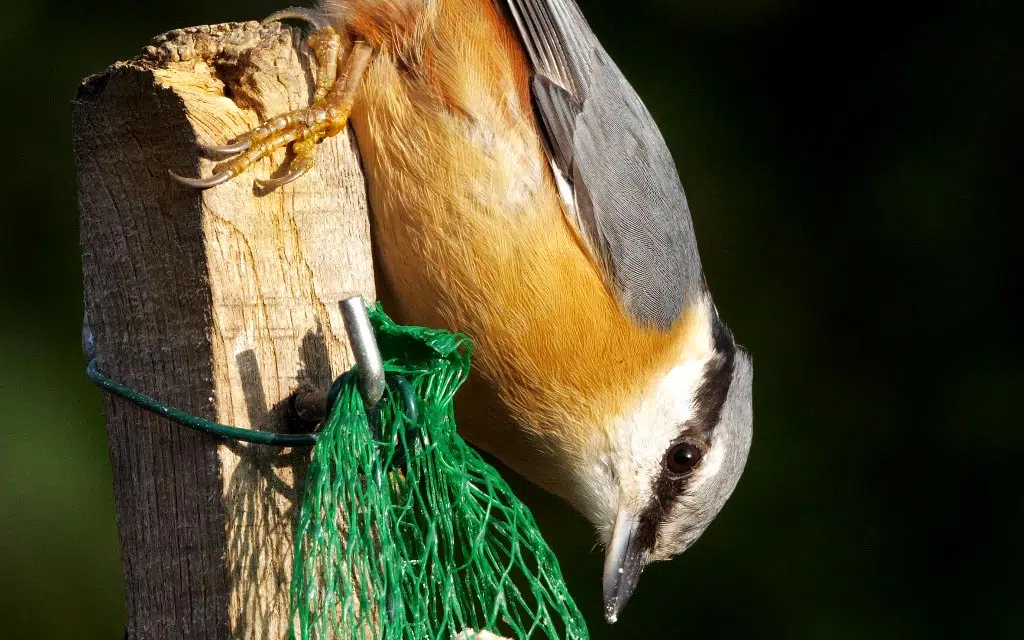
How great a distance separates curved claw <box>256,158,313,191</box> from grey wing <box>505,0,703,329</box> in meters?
0.76

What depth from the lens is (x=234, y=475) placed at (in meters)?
1.35

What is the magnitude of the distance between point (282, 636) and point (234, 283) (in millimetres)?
437

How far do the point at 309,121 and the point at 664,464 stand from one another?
3.62ft

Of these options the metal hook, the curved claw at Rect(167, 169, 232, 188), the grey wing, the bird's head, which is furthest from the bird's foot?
the bird's head

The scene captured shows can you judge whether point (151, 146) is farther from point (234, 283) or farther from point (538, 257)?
point (538, 257)

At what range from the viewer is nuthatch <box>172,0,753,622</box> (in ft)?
6.53

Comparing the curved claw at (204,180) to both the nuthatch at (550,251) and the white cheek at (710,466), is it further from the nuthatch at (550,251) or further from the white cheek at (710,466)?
the white cheek at (710,466)

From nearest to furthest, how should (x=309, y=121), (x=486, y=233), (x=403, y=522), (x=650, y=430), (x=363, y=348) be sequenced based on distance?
(x=363, y=348) < (x=403, y=522) < (x=309, y=121) < (x=486, y=233) < (x=650, y=430)

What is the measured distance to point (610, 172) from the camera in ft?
7.60

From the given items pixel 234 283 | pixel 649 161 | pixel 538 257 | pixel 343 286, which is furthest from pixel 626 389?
pixel 234 283

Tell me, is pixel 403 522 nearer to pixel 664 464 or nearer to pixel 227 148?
pixel 227 148

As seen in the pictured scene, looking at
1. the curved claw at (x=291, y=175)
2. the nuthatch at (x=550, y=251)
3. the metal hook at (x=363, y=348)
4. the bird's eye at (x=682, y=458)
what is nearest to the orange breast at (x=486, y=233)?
the nuthatch at (x=550, y=251)

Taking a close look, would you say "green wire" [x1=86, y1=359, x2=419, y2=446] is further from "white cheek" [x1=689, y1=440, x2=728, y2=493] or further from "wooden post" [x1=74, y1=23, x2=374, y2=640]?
"white cheek" [x1=689, y1=440, x2=728, y2=493]

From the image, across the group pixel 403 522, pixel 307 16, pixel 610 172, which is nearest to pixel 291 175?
pixel 403 522
